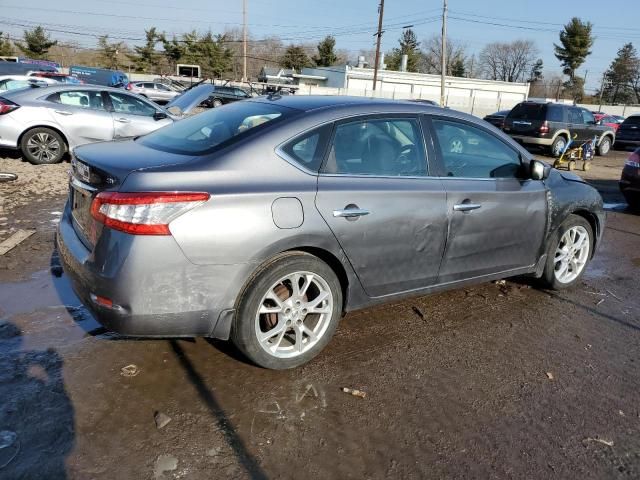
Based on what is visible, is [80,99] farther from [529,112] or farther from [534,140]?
[529,112]

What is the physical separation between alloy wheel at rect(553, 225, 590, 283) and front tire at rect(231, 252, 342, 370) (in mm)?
2492

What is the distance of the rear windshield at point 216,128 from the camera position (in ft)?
10.5

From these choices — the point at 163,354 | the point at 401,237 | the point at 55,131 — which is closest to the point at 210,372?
the point at 163,354

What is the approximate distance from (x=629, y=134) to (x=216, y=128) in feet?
81.0

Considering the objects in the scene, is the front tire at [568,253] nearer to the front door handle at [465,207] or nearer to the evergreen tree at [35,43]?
the front door handle at [465,207]

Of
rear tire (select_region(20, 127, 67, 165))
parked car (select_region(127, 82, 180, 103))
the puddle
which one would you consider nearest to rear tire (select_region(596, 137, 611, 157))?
rear tire (select_region(20, 127, 67, 165))

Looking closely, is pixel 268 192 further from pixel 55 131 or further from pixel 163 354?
pixel 55 131

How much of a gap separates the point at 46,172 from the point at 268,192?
7.03 m

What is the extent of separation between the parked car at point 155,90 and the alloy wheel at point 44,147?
2291 cm

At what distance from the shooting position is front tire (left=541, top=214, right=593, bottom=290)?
463 cm

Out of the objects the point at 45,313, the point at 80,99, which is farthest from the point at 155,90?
the point at 45,313

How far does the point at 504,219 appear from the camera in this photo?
405cm

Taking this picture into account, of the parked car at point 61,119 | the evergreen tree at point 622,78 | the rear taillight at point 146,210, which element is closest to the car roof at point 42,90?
the parked car at point 61,119

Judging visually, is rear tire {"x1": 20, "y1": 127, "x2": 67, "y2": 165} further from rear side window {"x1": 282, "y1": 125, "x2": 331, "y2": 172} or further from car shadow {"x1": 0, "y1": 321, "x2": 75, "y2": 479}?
rear side window {"x1": 282, "y1": 125, "x2": 331, "y2": 172}
